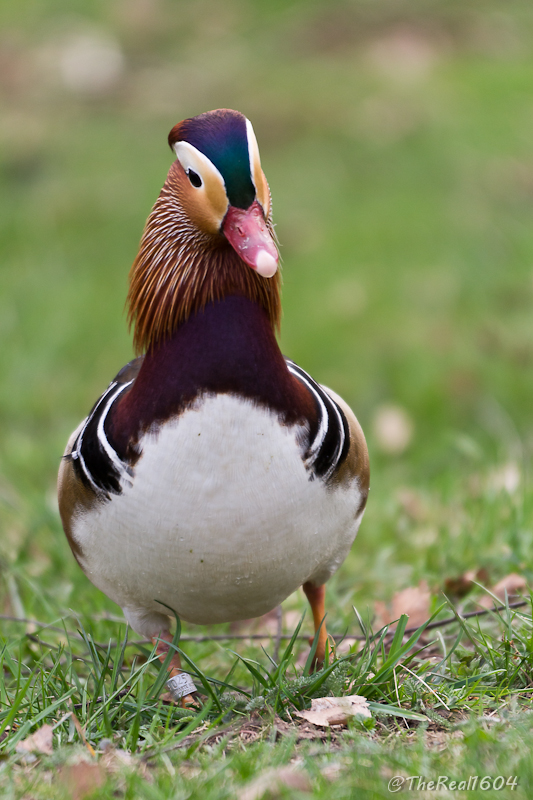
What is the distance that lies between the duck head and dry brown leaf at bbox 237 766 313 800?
1.05 metres

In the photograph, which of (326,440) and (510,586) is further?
(510,586)

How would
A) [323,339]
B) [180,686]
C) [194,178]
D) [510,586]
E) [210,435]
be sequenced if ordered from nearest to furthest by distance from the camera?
[210,435], [194,178], [180,686], [510,586], [323,339]

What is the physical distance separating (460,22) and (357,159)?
121 inches

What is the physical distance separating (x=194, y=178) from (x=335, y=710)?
4.31 ft

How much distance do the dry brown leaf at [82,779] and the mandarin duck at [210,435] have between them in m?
0.42

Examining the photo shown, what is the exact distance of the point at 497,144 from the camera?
7.98 meters

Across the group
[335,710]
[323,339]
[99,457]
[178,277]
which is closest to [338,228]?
[323,339]

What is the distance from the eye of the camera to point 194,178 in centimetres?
223

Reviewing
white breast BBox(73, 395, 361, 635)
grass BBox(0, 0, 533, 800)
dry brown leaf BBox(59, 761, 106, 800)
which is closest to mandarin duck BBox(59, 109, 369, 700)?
white breast BBox(73, 395, 361, 635)

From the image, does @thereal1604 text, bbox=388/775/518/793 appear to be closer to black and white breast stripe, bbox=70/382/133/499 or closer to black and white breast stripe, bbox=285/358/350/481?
black and white breast stripe, bbox=285/358/350/481

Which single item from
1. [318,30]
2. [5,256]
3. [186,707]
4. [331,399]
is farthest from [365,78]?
[186,707]

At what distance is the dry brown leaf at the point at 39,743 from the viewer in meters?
2.11

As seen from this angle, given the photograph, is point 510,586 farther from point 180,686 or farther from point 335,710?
point 180,686

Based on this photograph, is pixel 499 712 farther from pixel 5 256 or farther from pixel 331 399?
pixel 5 256
